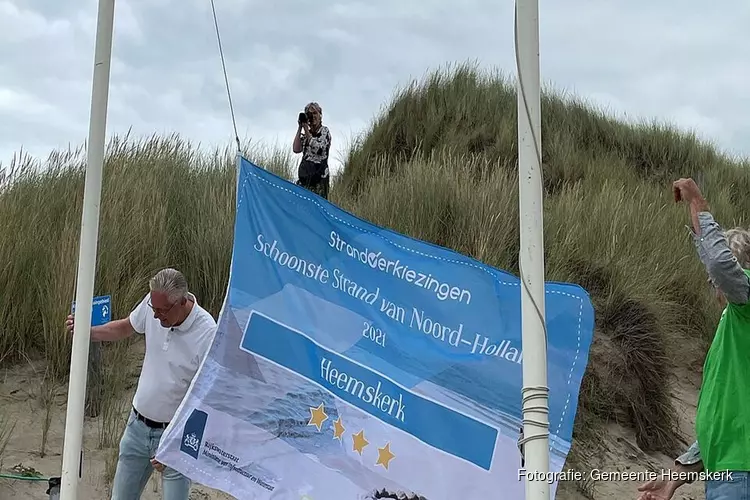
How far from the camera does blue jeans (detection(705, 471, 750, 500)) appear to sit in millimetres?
2963

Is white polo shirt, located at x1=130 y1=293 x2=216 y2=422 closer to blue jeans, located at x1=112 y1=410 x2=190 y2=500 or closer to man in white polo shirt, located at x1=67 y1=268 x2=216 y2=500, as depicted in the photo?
man in white polo shirt, located at x1=67 y1=268 x2=216 y2=500

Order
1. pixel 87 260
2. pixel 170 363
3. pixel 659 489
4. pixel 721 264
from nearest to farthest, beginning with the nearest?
pixel 721 264
pixel 659 489
pixel 87 260
pixel 170 363

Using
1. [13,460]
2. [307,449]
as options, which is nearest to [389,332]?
[307,449]

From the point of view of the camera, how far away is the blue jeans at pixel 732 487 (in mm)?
2963

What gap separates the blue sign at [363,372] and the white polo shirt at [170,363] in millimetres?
323

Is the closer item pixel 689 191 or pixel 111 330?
pixel 689 191

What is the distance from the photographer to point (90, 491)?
529 cm

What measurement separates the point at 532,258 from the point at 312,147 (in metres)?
6.61

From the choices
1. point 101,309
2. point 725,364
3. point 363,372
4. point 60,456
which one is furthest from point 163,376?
point 725,364

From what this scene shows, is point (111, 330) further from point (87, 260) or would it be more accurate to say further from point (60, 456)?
point (60, 456)

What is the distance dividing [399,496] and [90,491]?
8.73ft

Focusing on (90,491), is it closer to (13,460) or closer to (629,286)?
(13,460)

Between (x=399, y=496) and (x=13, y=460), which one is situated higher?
(x=399, y=496)

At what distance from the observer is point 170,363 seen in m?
4.32
